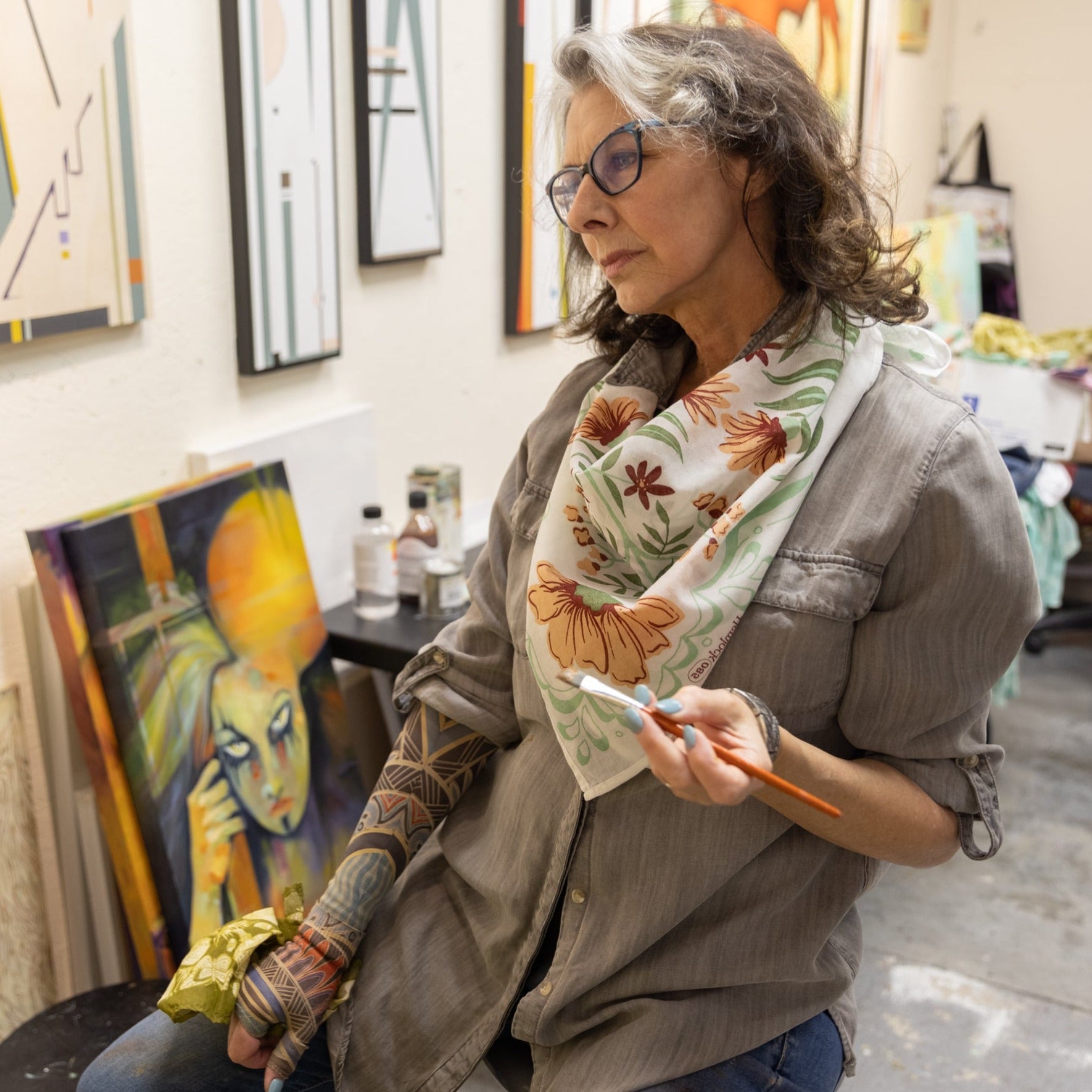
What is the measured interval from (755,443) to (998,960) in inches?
69.9

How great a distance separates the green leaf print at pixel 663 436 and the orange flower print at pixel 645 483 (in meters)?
0.02

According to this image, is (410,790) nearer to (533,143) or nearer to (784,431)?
(784,431)

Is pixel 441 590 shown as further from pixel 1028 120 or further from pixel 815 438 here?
pixel 1028 120

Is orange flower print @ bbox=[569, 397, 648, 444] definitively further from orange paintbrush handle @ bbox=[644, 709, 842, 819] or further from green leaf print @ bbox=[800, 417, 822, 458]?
orange paintbrush handle @ bbox=[644, 709, 842, 819]

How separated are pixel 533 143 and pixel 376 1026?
185 centimetres

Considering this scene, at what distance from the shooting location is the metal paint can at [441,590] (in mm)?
2102

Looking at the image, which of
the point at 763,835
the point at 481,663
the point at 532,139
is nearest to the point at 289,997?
the point at 481,663

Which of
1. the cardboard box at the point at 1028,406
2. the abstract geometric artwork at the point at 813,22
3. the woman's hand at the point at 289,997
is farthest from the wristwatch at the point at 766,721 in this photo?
the cardboard box at the point at 1028,406

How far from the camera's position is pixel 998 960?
248 cm

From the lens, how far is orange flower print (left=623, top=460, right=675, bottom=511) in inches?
46.4

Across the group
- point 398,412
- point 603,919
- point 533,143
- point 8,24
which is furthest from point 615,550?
point 533,143

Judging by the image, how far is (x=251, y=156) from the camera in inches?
73.8

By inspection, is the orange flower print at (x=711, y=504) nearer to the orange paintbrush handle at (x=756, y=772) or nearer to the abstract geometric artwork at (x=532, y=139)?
the orange paintbrush handle at (x=756, y=772)

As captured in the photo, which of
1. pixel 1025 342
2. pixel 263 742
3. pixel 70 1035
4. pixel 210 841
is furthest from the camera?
pixel 1025 342
